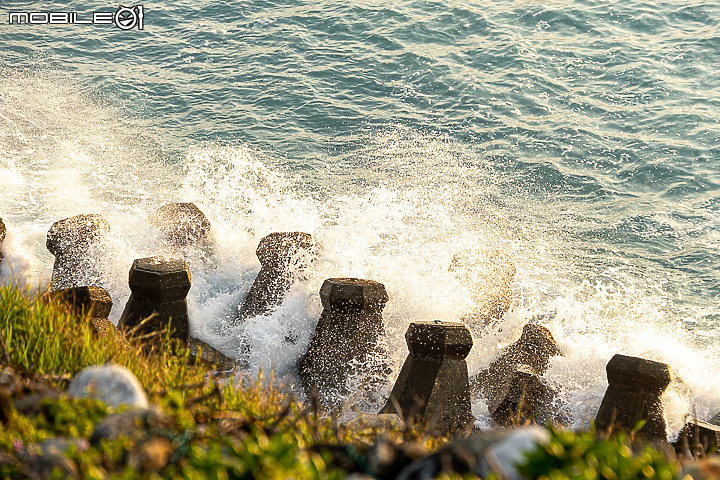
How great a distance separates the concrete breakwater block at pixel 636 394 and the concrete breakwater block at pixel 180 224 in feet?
16.4

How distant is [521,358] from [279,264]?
2.58m

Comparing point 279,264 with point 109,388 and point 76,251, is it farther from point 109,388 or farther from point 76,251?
point 109,388

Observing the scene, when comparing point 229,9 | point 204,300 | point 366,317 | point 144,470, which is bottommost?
point 204,300

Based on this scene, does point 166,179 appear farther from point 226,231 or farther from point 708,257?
point 708,257

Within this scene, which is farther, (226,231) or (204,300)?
(226,231)

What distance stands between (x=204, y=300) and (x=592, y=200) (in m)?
6.65

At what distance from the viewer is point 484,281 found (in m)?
8.22

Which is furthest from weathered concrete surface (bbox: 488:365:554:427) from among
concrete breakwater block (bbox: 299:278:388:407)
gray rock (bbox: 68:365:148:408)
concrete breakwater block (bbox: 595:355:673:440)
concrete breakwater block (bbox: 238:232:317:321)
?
gray rock (bbox: 68:365:148:408)

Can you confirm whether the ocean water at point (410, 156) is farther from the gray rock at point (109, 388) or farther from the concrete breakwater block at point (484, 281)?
the gray rock at point (109, 388)

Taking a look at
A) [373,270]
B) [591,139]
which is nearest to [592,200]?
[591,139]

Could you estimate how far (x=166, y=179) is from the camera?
42.0 ft

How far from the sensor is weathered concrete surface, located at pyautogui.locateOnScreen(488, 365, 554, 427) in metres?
6.30
